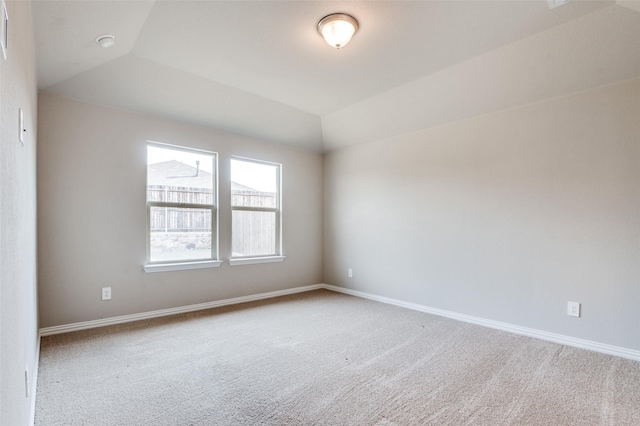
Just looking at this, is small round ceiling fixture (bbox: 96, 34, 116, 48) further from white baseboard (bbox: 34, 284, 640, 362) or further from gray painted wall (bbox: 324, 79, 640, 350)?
gray painted wall (bbox: 324, 79, 640, 350)

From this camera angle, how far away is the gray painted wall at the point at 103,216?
3084mm

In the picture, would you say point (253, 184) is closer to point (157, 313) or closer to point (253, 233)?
point (253, 233)

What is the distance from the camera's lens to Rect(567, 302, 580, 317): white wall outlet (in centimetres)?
297

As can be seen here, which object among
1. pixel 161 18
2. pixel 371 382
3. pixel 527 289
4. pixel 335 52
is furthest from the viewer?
pixel 527 289

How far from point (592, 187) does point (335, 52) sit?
8.41 feet

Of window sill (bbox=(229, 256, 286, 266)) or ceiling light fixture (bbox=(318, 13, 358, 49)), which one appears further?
window sill (bbox=(229, 256, 286, 266))

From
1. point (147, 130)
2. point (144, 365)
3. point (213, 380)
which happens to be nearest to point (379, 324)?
point (213, 380)

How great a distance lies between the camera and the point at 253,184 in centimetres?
468

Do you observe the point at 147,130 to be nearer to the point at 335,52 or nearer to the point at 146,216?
the point at 146,216

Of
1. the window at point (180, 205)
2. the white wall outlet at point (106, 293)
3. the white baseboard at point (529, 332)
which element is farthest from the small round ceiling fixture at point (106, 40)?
the white baseboard at point (529, 332)

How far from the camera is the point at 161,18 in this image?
241 centimetres

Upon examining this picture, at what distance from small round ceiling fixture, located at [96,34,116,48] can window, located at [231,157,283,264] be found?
2.11 m

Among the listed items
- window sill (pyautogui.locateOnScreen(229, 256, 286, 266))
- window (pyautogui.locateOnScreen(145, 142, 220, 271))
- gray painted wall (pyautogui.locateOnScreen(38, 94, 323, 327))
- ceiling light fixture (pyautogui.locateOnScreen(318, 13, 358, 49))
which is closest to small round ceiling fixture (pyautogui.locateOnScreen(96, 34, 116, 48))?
gray painted wall (pyautogui.locateOnScreen(38, 94, 323, 327))

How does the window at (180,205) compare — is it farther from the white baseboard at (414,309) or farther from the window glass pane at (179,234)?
the white baseboard at (414,309)
